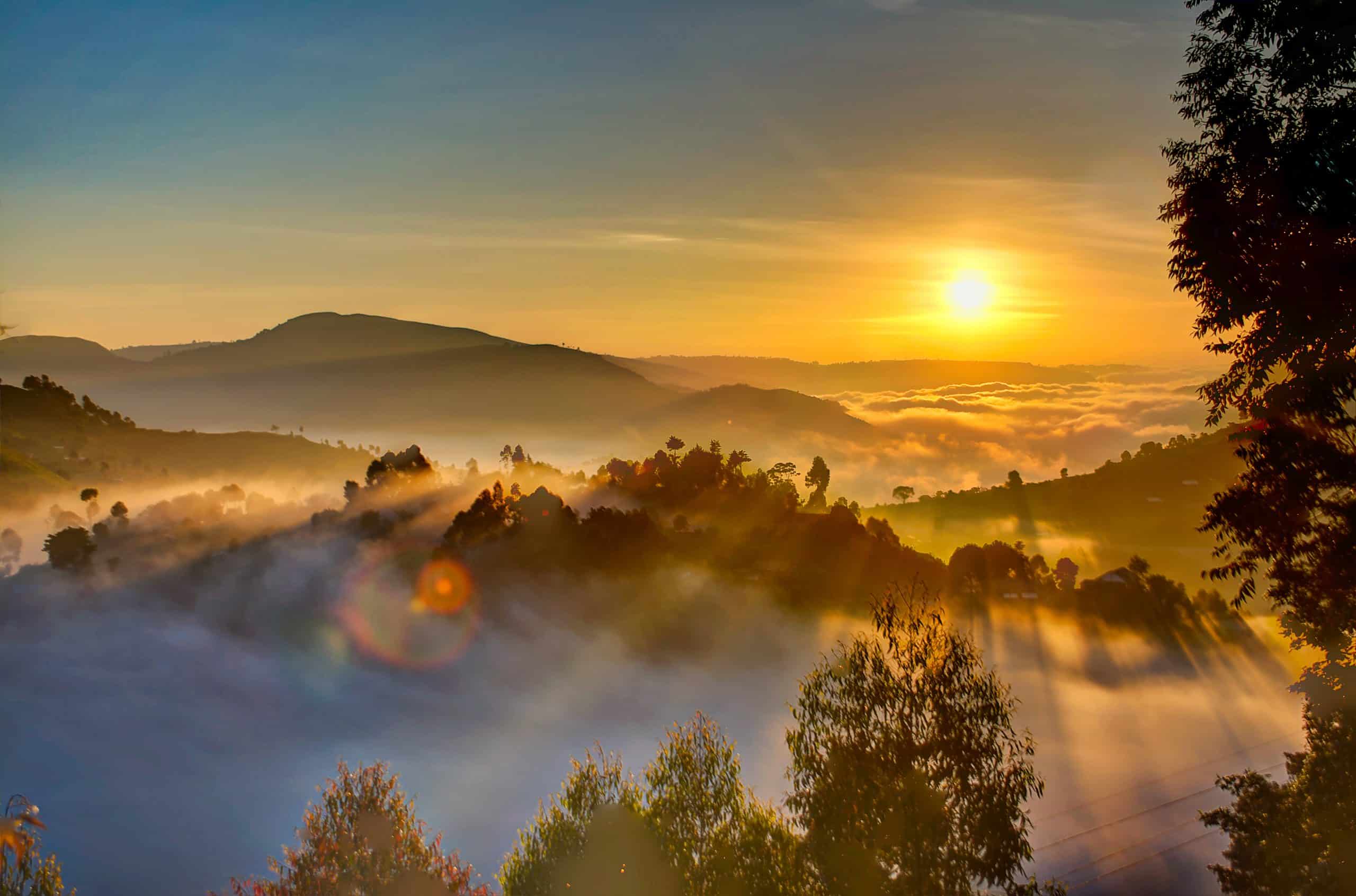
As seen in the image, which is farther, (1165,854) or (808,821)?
(1165,854)

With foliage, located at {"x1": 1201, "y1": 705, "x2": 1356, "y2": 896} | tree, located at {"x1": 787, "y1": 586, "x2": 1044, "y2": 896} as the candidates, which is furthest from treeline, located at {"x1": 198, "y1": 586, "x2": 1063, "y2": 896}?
foliage, located at {"x1": 1201, "y1": 705, "x2": 1356, "y2": 896}

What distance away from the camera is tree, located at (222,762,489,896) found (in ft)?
129

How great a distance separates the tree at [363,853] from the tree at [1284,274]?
3363cm

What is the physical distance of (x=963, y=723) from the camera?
2739cm

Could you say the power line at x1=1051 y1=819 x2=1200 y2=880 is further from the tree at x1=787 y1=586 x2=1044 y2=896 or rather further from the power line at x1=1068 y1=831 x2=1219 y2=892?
the tree at x1=787 y1=586 x2=1044 y2=896

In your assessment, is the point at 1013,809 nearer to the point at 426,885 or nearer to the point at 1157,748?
the point at 426,885

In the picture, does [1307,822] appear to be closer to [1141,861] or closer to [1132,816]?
[1141,861]

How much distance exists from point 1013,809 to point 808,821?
6891 mm

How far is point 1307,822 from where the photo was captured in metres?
24.6

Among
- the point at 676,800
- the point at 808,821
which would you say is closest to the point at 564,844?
the point at 676,800

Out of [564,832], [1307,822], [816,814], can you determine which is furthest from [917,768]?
[564,832]

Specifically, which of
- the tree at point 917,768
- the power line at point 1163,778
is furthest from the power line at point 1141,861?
the tree at point 917,768

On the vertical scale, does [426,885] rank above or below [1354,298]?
below

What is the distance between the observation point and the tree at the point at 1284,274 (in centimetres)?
1520
